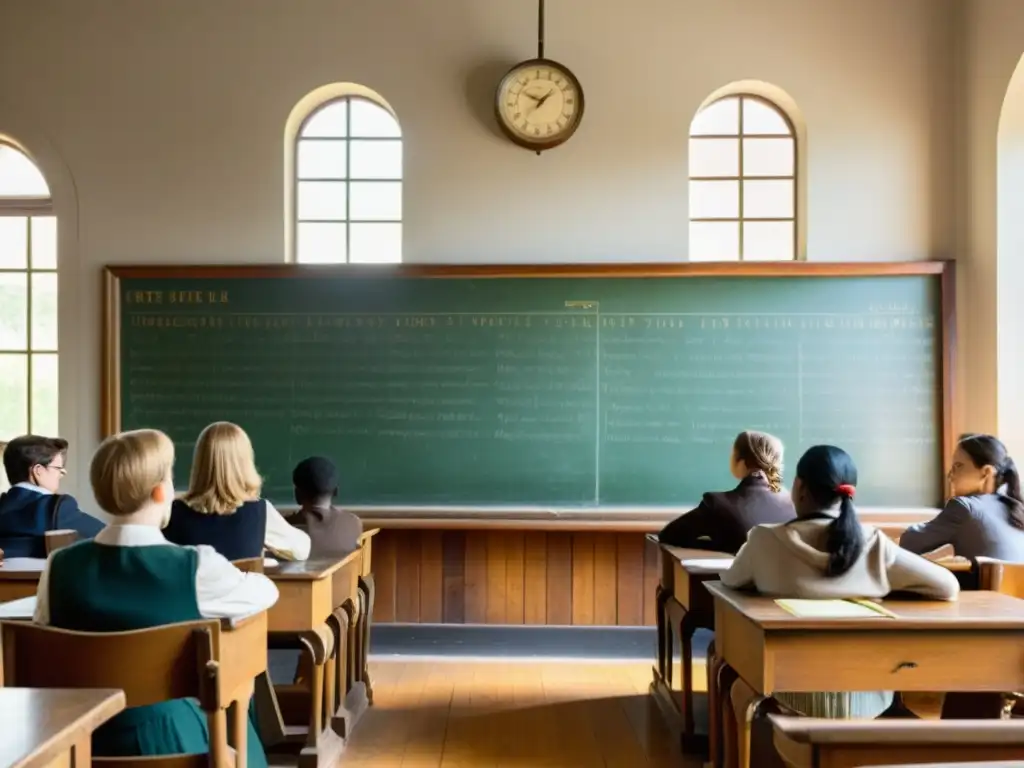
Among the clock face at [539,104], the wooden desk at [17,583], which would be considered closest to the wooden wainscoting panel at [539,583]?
the clock face at [539,104]

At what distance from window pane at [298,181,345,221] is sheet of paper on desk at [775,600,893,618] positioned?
3.40 metres

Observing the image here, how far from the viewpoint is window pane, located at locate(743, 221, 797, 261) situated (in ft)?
16.2

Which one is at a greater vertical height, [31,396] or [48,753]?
[31,396]

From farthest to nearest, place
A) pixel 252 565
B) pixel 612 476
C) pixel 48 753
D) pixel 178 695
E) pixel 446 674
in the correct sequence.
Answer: pixel 612 476 < pixel 446 674 < pixel 252 565 < pixel 178 695 < pixel 48 753

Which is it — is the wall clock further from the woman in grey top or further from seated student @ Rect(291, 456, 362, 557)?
the woman in grey top

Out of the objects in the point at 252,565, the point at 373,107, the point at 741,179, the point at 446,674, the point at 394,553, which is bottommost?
the point at 446,674

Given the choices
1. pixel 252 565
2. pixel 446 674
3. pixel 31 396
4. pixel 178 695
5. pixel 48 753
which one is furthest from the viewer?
pixel 31 396

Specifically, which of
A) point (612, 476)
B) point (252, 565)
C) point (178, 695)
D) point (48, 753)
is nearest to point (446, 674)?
point (612, 476)

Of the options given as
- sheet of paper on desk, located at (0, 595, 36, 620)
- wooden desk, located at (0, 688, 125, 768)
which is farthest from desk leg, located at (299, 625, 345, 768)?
wooden desk, located at (0, 688, 125, 768)

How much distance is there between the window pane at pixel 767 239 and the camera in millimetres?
4938

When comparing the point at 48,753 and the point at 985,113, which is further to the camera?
the point at 985,113

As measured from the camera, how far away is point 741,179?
4.94 meters

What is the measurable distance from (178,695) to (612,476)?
3137 millimetres

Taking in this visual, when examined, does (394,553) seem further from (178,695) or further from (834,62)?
(834,62)
